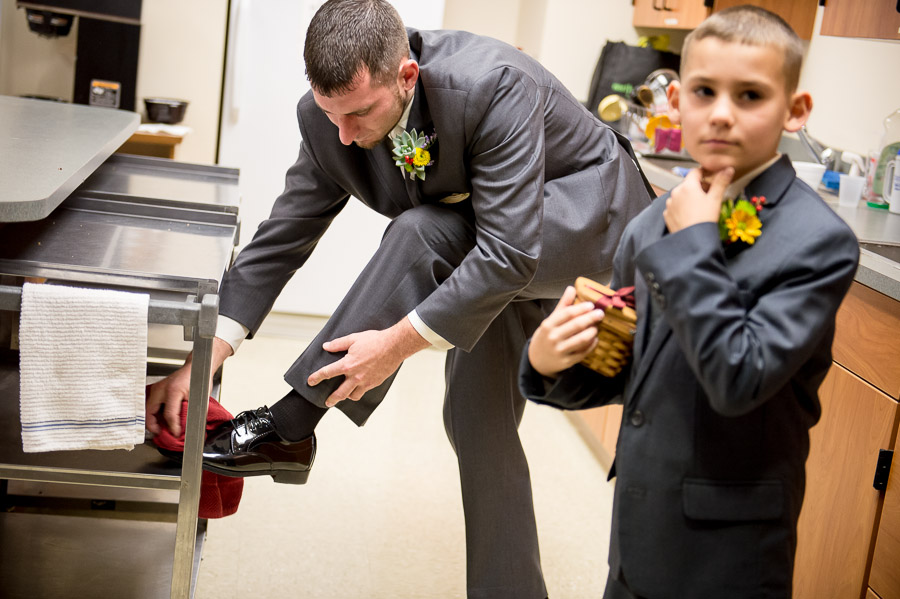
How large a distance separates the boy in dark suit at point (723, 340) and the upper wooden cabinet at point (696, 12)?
1723 mm

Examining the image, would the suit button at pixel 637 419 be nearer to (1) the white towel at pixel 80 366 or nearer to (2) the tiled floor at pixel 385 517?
(1) the white towel at pixel 80 366

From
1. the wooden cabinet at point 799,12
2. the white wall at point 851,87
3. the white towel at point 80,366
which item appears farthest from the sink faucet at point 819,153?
the white towel at point 80,366

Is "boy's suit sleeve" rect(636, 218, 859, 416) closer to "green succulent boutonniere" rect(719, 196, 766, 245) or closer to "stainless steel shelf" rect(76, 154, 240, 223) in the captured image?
"green succulent boutonniere" rect(719, 196, 766, 245)

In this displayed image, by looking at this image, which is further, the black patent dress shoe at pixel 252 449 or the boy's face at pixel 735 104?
the black patent dress shoe at pixel 252 449

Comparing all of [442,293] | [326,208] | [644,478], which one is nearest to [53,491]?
[326,208]

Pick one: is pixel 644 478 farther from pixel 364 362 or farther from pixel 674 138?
pixel 674 138

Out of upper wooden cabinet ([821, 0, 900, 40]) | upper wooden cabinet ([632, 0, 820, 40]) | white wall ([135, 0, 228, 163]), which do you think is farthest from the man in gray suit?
white wall ([135, 0, 228, 163])

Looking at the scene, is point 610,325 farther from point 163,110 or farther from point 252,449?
point 163,110

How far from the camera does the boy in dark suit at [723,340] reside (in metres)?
0.94

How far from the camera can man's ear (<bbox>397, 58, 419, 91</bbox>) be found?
1578 mm

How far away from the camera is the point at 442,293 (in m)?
1.56

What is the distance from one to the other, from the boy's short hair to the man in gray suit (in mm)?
607

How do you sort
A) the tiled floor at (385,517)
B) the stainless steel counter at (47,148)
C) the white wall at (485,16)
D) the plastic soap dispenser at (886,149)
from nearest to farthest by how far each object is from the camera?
the stainless steel counter at (47,148)
the tiled floor at (385,517)
the plastic soap dispenser at (886,149)
the white wall at (485,16)

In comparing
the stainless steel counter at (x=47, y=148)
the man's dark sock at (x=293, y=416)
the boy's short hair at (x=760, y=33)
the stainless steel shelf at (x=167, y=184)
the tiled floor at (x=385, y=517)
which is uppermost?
the boy's short hair at (x=760, y=33)
